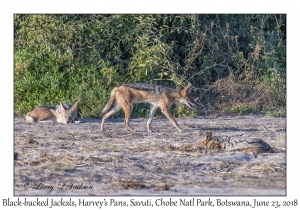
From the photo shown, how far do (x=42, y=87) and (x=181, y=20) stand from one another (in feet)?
11.5

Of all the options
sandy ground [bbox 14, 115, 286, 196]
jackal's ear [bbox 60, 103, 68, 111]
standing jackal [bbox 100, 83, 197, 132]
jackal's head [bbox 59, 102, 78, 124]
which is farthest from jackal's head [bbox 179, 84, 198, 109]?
jackal's ear [bbox 60, 103, 68, 111]

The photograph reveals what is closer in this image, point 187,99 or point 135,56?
point 187,99

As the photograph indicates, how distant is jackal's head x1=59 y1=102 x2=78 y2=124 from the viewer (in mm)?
12634

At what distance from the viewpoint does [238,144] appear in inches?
376

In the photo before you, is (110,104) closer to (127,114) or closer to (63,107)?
(127,114)

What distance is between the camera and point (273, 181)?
7770mm

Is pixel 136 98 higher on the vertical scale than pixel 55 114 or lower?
higher

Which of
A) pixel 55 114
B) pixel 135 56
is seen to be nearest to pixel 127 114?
pixel 55 114

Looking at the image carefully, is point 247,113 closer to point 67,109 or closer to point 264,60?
point 264,60

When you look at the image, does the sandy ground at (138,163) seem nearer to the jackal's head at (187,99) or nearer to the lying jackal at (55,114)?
the lying jackal at (55,114)

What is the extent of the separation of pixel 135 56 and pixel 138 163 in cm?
578

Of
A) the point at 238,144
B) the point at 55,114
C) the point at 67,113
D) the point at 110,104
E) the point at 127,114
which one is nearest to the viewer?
the point at 238,144

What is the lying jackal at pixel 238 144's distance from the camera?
939 cm
